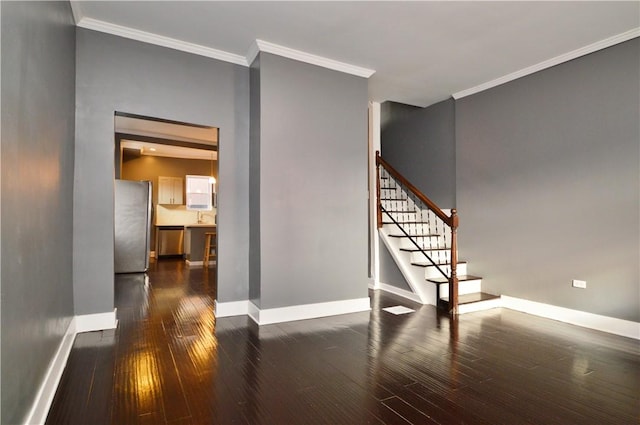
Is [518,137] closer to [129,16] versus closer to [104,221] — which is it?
[129,16]

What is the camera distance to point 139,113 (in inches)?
140

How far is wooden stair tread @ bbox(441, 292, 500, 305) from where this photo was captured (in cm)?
426

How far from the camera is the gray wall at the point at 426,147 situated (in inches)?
214

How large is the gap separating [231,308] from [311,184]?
1685mm

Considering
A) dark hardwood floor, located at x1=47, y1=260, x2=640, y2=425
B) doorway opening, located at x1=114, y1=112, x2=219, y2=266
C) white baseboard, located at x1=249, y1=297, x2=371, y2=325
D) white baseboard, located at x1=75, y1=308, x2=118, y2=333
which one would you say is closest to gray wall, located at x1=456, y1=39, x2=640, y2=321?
dark hardwood floor, located at x1=47, y1=260, x2=640, y2=425

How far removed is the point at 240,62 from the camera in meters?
4.05

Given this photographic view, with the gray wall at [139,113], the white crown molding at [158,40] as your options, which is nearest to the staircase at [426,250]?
the gray wall at [139,113]

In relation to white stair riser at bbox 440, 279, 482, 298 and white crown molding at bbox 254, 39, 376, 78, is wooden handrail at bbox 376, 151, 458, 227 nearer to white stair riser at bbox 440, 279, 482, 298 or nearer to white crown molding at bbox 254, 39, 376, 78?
white stair riser at bbox 440, 279, 482, 298

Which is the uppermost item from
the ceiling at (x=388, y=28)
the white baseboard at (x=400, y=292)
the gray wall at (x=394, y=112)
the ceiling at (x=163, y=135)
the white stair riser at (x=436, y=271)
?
the gray wall at (x=394, y=112)

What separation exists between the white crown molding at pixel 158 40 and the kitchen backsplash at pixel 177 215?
6.76m

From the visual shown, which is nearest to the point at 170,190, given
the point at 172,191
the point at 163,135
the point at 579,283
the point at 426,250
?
the point at 172,191

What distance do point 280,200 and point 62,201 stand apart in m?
1.92

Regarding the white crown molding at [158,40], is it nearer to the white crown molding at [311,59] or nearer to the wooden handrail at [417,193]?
the white crown molding at [311,59]

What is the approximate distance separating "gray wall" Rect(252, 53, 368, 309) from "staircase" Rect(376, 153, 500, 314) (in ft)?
2.95
